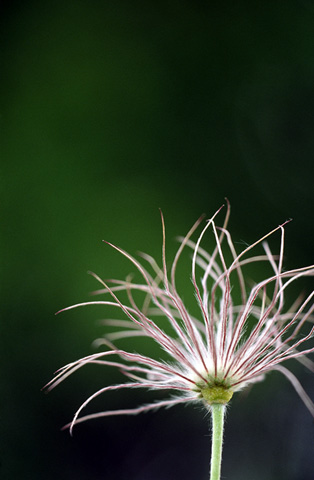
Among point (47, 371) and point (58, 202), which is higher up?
point (58, 202)

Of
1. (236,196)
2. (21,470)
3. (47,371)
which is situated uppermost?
(236,196)

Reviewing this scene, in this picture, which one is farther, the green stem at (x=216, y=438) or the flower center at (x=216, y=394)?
the flower center at (x=216, y=394)

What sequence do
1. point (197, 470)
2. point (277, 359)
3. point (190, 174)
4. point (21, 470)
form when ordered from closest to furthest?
point (277, 359) → point (21, 470) → point (197, 470) → point (190, 174)

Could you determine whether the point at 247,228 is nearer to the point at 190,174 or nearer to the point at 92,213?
the point at 190,174

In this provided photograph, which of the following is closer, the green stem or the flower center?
the green stem

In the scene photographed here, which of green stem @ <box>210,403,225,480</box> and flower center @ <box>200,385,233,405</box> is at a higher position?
flower center @ <box>200,385,233,405</box>

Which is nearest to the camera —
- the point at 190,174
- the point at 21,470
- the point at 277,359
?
the point at 277,359

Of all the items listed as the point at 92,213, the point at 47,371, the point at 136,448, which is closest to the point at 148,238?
the point at 92,213

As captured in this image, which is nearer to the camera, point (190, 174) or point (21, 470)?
point (21, 470)
